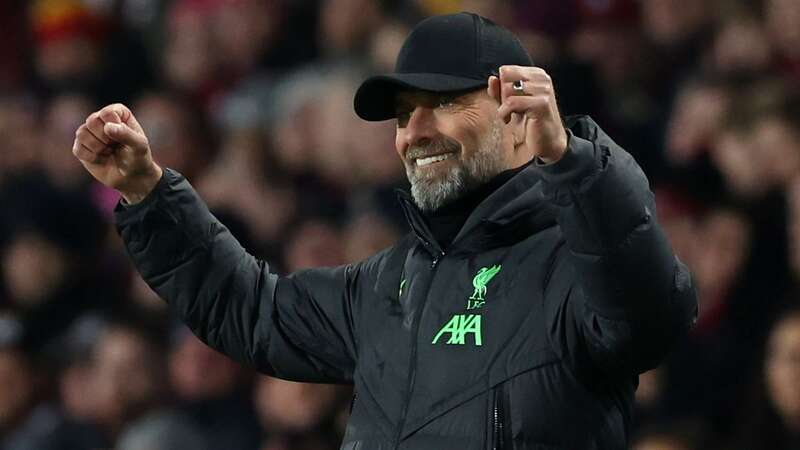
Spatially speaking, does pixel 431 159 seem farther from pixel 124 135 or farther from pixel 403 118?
pixel 124 135

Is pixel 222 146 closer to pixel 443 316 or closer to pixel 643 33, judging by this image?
pixel 643 33

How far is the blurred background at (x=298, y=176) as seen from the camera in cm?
513

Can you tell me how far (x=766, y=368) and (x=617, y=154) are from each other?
2.21 m

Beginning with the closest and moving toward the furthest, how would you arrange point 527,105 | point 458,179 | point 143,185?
point 527,105, point 458,179, point 143,185

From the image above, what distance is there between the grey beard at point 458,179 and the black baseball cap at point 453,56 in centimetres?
12

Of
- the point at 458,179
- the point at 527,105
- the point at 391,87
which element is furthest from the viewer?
the point at 391,87

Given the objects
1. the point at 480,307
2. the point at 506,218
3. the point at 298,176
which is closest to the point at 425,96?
the point at 506,218

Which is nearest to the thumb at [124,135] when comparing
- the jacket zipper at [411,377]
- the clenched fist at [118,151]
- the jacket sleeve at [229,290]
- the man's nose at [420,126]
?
the clenched fist at [118,151]

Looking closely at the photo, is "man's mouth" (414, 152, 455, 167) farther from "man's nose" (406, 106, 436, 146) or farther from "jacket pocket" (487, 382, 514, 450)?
"jacket pocket" (487, 382, 514, 450)

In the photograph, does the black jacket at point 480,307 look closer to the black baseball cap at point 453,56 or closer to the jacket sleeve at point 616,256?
the jacket sleeve at point 616,256

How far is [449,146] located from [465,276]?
270 millimetres

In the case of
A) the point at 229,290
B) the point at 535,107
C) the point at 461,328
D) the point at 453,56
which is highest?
the point at 535,107

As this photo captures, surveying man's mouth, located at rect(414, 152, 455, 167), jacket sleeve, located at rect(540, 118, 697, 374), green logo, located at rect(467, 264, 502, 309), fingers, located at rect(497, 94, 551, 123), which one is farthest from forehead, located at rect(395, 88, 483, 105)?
fingers, located at rect(497, 94, 551, 123)

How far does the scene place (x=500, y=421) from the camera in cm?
301
